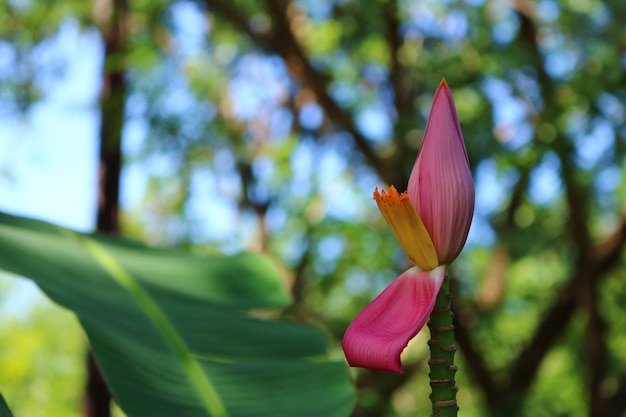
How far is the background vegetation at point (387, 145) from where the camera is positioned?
219 cm

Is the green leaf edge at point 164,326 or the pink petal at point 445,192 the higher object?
the pink petal at point 445,192

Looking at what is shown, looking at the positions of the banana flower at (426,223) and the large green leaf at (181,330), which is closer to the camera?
the banana flower at (426,223)

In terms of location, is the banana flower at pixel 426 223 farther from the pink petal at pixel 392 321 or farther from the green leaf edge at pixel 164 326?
the green leaf edge at pixel 164 326

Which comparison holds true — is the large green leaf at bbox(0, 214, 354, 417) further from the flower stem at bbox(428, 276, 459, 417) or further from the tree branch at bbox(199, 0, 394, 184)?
the tree branch at bbox(199, 0, 394, 184)

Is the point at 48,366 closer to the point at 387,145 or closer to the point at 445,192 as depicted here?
the point at 387,145

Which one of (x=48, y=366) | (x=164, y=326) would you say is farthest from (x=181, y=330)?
(x=48, y=366)

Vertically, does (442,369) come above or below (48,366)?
above

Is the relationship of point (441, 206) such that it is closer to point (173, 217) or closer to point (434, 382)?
point (434, 382)

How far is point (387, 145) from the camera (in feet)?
9.75

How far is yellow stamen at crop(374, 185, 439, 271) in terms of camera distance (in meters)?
0.30

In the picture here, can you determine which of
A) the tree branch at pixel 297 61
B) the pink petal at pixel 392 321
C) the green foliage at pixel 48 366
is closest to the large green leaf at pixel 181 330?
the pink petal at pixel 392 321

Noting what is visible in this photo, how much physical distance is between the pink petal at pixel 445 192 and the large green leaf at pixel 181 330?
31cm

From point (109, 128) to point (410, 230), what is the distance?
2102 millimetres

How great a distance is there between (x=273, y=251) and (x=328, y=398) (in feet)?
9.88
